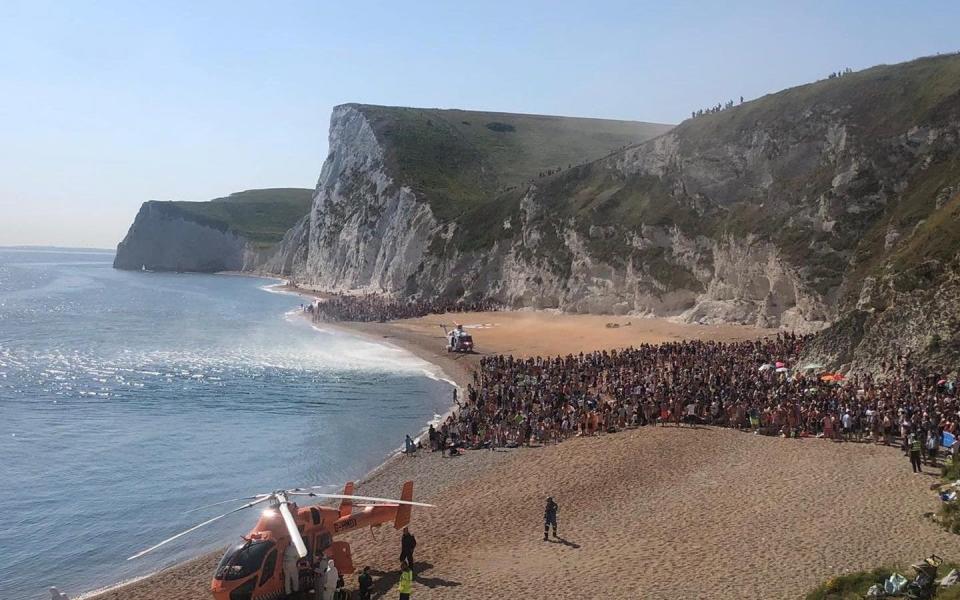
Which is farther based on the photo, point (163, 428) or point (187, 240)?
point (187, 240)

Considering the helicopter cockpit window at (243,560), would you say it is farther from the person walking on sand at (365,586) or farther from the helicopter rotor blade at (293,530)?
the person walking on sand at (365,586)

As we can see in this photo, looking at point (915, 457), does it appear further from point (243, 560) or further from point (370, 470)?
point (243, 560)

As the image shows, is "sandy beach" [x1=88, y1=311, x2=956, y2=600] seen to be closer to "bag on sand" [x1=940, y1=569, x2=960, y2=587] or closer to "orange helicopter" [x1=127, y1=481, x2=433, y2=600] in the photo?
"orange helicopter" [x1=127, y1=481, x2=433, y2=600]

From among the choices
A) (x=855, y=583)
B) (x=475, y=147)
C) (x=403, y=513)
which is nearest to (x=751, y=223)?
(x=403, y=513)

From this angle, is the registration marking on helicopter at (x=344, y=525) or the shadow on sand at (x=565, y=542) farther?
the shadow on sand at (x=565, y=542)

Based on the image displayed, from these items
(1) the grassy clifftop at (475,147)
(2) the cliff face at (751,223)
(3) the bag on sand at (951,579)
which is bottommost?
(3) the bag on sand at (951,579)

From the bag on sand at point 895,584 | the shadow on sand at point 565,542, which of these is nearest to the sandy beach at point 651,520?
the shadow on sand at point 565,542
